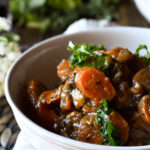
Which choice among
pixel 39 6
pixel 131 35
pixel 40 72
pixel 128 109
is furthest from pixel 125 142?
pixel 39 6

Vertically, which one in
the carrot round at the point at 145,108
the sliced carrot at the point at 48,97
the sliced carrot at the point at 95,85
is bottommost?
the sliced carrot at the point at 48,97

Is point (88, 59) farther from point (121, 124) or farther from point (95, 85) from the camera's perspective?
point (121, 124)

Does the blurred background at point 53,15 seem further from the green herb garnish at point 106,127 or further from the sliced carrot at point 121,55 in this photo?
the green herb garnish at point 106,127

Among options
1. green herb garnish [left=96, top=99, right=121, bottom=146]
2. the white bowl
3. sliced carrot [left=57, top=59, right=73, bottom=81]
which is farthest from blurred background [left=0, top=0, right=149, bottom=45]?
green herb garnish [left=96, top=99, right=121, bottom=146]

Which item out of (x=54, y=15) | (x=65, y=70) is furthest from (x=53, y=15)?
(x=65, y=70)

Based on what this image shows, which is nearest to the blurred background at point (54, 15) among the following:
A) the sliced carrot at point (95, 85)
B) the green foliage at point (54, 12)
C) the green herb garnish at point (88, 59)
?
the green foliage at point (54, 12)

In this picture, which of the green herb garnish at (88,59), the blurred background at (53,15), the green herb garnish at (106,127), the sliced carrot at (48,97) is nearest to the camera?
the green herb garnish at (106,127)

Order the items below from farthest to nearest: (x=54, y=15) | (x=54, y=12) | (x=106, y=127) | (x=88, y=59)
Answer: (x=54, y=12)
(x=54, y=15)
(x=88, y=59)
(x=106, y=127)
